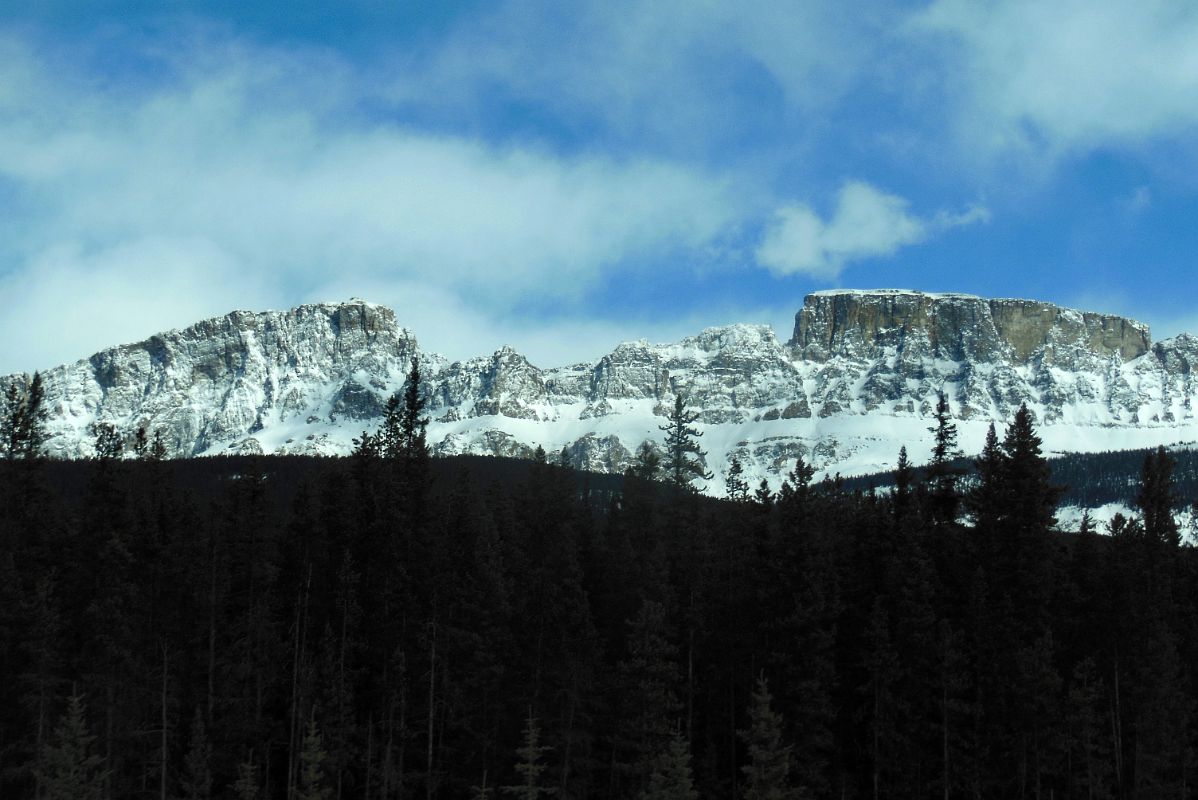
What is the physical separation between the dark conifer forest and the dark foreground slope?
0.16 metres

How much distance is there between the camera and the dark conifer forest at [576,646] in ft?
144

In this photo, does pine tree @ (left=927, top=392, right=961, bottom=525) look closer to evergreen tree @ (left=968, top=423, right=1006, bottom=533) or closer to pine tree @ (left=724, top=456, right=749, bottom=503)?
evergreen tree @ (left=968, top=423, right=1006, bottom=533)

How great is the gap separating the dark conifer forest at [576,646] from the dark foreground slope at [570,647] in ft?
0.52

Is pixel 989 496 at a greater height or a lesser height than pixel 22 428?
lesser

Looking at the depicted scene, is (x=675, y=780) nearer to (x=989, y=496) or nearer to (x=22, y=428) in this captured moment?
(x=989, y=496)

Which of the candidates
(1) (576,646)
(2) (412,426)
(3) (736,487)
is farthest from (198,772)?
(3) (736,487)

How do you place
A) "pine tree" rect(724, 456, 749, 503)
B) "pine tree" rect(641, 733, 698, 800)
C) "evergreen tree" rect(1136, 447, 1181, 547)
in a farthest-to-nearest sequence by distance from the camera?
"pine tree" rect(724, 456, 749, 503)
"evergreen tree" rect(1136, 447, 1181, 547)
"pine tree" rect(641, 733, 698, 800)

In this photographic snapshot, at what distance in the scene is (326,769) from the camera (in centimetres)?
4603

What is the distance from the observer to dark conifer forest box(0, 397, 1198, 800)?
4397cm

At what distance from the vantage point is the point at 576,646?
154ft

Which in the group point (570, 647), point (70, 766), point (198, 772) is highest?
point (570, 647)

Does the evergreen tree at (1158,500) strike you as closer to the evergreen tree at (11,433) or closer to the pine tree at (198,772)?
the pine tree at (198,772)

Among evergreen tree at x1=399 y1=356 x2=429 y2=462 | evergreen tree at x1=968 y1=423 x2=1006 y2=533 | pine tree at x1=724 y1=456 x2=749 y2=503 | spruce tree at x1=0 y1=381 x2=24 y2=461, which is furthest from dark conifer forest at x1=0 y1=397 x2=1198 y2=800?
pine tree at x1=724 y1=456 x2=749 y2=503

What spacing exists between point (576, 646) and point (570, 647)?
0.83ft
